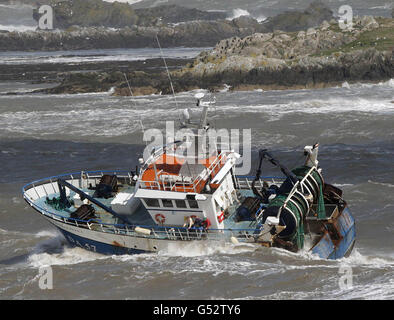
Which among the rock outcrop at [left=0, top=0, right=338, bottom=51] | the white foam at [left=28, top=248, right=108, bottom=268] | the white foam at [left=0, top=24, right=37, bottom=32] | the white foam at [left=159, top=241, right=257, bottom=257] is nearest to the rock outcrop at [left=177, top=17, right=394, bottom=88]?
the white foam at [left=28, top=248, right=108, bottom=268]

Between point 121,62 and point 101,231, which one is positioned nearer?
point 101,231

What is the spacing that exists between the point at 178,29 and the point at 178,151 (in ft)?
394

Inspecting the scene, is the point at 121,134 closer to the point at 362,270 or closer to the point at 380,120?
the point at 380,120

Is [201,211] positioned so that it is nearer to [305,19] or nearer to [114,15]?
[305,19]

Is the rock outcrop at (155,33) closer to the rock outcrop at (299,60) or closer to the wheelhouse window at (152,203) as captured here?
the rock outcrop at (299,60)

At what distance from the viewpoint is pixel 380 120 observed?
48219 millimetres

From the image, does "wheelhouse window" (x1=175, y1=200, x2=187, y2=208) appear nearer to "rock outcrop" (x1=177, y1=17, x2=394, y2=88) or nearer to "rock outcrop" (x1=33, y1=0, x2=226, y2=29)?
"rock outcrop" (x1=177, y1=17, x2=394, y2=88)

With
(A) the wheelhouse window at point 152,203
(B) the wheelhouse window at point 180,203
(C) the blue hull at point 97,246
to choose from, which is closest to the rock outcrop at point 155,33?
(C) the blue hull at point 97,246

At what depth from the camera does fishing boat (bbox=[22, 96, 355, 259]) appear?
2233 centimetres

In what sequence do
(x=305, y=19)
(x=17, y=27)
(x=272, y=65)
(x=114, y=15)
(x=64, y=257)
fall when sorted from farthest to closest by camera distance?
(x=17, y=27) < (x=114, y=15) < (x=305, y=19) < (x=272, y=65) < (x=64, y=257)

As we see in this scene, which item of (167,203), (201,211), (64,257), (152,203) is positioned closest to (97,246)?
(64,257)

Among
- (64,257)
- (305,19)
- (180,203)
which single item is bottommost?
(64,257)

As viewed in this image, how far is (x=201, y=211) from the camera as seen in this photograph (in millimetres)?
22703

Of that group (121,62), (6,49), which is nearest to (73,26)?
(6,49)
